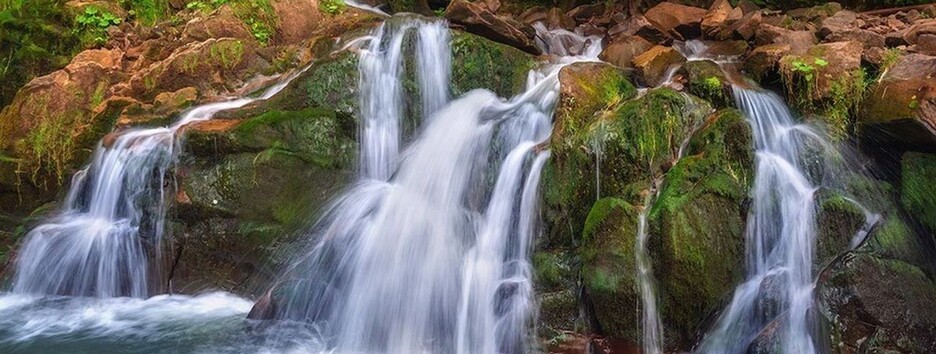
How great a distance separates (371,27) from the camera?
27.5ft

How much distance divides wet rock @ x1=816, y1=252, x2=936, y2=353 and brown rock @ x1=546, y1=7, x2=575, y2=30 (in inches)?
239

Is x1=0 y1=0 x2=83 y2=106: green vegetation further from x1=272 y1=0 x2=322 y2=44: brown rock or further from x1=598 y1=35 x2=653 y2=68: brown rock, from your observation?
x1=598 y1=35 x2=653 y2=68: brown rock

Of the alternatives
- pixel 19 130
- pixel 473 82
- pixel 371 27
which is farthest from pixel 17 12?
pixel 473 82

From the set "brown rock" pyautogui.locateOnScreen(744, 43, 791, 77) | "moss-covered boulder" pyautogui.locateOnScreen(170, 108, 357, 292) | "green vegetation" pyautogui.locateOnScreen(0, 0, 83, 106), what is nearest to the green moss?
"moss-covered boulder" pyautogui.locateOnScreen(170, 108, 357, 292)

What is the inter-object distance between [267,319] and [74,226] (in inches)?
104

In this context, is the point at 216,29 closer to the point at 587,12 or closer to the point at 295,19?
the point at 295,19

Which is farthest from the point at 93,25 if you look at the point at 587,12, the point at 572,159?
the point at 572,159

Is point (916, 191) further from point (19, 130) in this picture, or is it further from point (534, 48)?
point (19, 130)

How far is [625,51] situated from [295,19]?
180 inches

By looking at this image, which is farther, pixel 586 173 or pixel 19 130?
pixel 19 130

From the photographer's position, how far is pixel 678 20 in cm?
879

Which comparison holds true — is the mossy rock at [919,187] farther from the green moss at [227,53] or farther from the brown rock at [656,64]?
the green moss at [227,53]

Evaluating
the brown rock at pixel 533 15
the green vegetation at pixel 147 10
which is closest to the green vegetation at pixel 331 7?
the green vegetation at pixel 147 10

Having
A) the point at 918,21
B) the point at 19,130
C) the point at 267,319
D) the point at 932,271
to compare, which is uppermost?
the point at 918,21
